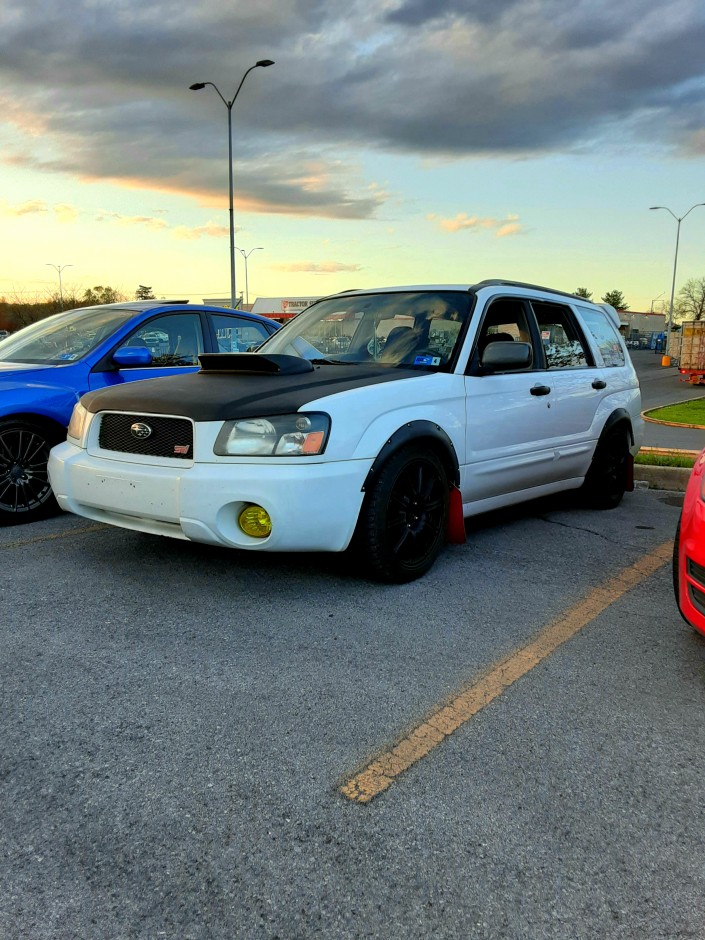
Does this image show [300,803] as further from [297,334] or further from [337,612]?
[297,334]

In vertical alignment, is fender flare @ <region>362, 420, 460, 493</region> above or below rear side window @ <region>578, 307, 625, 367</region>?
below

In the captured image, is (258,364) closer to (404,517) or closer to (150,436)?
(150,436)

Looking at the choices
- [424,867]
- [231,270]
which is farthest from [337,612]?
[231,270]

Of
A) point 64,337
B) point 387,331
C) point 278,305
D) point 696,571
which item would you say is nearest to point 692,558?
point 696,571

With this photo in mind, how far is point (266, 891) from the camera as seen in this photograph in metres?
1.90

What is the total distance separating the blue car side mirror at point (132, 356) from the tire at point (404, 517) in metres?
2.58

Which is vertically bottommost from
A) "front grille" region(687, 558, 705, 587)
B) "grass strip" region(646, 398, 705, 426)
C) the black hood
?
"grass strip" region(646, 398, 705, 426)

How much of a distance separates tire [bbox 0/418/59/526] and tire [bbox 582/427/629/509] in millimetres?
4092

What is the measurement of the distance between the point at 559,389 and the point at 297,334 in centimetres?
189

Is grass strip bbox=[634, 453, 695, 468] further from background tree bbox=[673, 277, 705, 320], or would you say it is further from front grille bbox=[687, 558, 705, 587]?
background tree bbox=[673, 277, 705, 320]

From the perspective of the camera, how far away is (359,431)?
3900 mm

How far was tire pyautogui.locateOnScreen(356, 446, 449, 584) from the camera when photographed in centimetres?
396

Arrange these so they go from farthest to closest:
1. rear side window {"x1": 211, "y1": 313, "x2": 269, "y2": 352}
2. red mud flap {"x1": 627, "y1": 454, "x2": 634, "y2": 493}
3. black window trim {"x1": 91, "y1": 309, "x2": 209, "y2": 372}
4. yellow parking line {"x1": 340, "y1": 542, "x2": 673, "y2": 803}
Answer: rear side window {"x1": 211, "y1": 313, "x2": 269, "y2": 352}
red mud flap {"x1": 627, "y1": 454, "x2": 634, "y2": 493}
black window trim {"x1": 91, "y1": 309, "x2": 209, "y2": 372}
yellow parking line {"x1": 340, "y1": 542, "x2": 673, "y2": 803}

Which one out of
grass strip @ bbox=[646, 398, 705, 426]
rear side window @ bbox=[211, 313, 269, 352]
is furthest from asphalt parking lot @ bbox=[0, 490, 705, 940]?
grass strip @ bbox=[646, 398, 705, 426]
